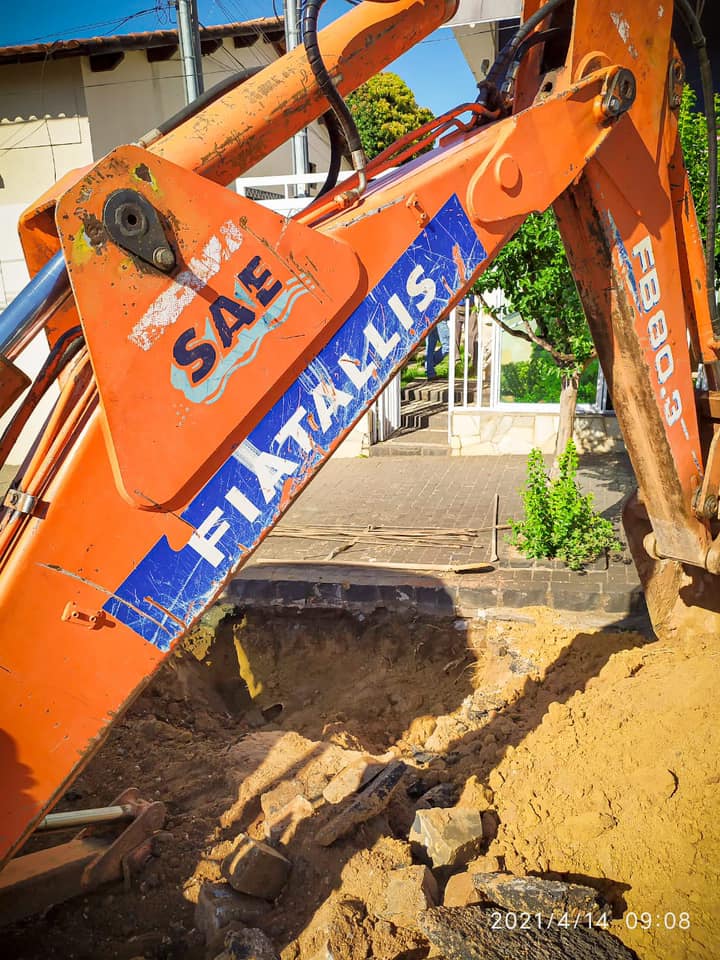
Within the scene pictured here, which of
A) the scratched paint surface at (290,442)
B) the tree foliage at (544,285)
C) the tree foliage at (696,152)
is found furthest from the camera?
the tree foliage at (544,285)

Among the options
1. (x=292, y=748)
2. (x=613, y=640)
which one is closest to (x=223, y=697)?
(x=292, y=748)

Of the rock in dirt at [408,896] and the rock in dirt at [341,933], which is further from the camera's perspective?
the rock in dirt at [408,896]

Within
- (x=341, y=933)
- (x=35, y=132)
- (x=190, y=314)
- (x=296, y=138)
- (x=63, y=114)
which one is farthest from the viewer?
(x=35, y=132)

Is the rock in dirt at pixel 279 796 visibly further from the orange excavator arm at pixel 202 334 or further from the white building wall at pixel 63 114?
the white building wall at pixel 63 114

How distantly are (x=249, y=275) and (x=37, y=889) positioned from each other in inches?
101

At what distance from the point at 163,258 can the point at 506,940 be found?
2351 mm

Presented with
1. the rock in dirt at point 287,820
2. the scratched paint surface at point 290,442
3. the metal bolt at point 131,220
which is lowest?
the rock in dirt at point 287,820

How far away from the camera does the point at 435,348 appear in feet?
54.5

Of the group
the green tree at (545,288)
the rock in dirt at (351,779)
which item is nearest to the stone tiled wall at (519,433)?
the green tree at (545,288)

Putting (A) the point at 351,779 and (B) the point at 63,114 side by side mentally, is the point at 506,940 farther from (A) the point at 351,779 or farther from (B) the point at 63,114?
(B) the point at 63,114

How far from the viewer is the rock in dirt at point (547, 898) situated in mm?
2336

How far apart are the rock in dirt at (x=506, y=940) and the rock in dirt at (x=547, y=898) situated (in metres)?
0.05

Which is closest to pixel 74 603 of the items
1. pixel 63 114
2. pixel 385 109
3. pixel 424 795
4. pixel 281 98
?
pixel 281 98

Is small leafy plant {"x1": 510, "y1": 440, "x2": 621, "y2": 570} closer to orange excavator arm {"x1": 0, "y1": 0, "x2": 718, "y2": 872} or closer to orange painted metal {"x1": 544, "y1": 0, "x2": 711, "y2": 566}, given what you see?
orange painted metal {"x1": 544, "y1": 0, "x2": 711, "y2": 566}
